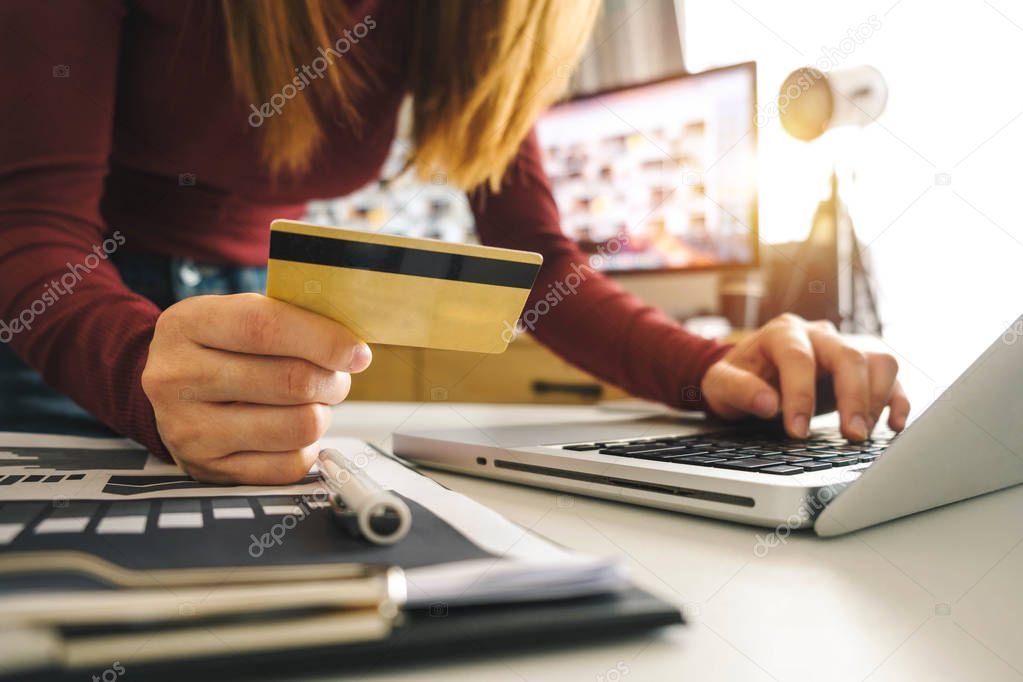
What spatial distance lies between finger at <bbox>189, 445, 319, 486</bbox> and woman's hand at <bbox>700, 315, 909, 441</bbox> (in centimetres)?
38

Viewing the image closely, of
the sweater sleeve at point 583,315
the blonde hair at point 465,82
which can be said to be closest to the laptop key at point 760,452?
the sweater sleeve at point 583,315

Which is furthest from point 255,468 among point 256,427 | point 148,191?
point 148,191

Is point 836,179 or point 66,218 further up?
point 836,179

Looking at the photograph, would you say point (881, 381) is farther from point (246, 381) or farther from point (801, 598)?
point (246, 381)

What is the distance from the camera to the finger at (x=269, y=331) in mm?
364

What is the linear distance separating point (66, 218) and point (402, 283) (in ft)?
1.17

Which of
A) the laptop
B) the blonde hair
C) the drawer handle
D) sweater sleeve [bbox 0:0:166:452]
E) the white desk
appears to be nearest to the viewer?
the white desk

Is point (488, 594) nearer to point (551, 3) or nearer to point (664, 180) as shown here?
point (551, 3)

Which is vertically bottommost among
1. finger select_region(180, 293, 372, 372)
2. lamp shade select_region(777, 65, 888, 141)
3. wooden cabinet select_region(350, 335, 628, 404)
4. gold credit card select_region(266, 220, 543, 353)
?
wooden cabinet select_region(350, 335, 628, 404)

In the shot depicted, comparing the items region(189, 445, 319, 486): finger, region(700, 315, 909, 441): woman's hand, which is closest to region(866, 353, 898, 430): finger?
region(700, 315, 909, 441): woman's hand

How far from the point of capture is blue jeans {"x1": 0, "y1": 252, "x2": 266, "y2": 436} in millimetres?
670

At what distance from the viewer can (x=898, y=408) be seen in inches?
22.9

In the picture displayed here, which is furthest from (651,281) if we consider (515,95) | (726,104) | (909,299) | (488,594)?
(488,594)

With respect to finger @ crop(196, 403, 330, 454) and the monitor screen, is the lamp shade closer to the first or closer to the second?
the monitor screen
